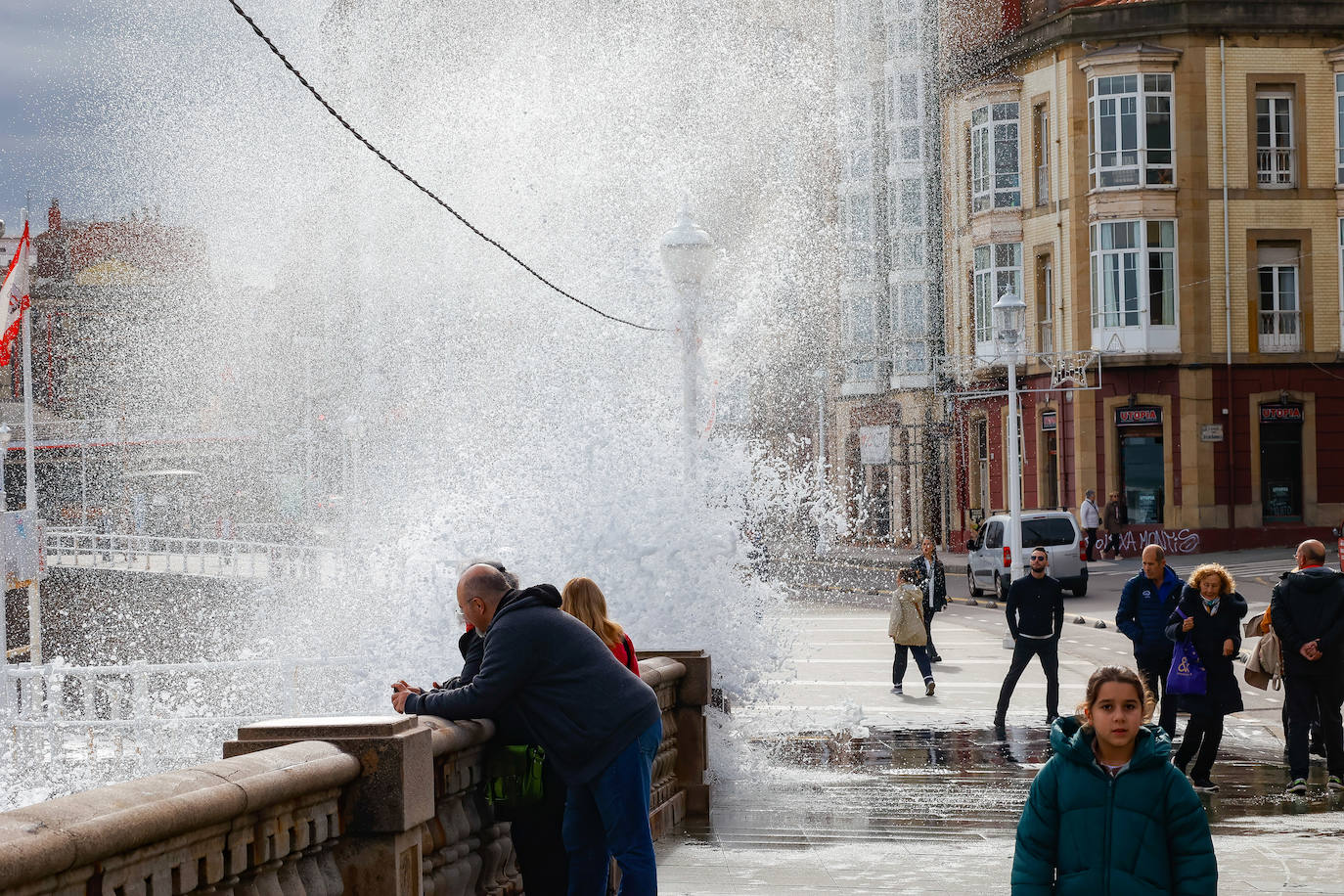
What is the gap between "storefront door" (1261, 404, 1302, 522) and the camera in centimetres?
4472

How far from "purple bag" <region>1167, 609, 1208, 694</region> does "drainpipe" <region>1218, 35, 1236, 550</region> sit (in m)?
33.6

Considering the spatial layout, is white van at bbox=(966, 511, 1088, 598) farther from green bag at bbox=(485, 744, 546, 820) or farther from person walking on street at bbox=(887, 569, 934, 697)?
green bag at bbox=(485, 744, 546, 820)

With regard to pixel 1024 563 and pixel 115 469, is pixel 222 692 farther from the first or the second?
pixel 115 469

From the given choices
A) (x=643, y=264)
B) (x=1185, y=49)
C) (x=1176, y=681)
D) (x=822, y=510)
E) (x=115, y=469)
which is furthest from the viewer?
(x=115, y=469)

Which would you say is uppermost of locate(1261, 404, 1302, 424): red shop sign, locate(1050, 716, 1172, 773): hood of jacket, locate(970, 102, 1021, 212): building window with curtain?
locate(970, 102, 1021, 212): building window with curtain

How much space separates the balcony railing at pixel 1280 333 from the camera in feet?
148

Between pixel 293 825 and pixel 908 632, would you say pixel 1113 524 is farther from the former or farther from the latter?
pixel 293 825


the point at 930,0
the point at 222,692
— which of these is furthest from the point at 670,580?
the point at 930,0

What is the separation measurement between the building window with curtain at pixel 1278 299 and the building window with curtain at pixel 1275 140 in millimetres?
1826

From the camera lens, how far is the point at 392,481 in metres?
63.7

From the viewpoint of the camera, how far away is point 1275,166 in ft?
149

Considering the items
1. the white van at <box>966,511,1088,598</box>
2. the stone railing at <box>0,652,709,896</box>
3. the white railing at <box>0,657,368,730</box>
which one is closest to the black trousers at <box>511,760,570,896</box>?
the stone railing at <box>0,652,709,896</box>

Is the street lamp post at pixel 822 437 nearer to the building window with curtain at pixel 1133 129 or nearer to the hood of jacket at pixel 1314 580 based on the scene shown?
the building window with curtain at pixel 1133 129

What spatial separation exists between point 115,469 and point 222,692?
7337 cm
